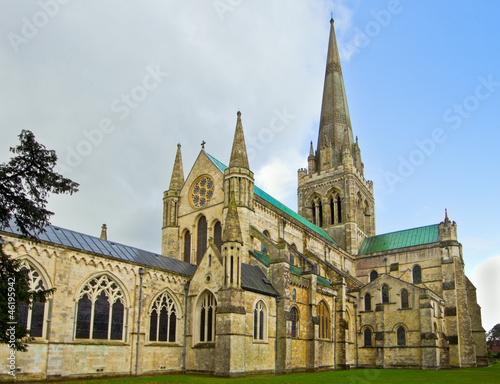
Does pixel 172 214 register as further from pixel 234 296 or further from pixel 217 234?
pixel 234 296

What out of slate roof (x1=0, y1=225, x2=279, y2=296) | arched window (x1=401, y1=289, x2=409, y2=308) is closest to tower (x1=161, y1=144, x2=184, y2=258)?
slate roof (x1=0, y1=225, x2=279, y2=296)

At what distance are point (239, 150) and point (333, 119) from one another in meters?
32.2

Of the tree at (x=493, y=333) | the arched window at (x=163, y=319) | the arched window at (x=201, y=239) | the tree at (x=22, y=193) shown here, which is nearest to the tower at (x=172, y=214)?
the arched window at (x=201, y=239)

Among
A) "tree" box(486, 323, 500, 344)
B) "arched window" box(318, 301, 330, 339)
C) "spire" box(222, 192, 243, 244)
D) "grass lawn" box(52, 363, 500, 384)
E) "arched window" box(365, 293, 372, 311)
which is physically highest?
"spire" box(222, 192, 243, 244)

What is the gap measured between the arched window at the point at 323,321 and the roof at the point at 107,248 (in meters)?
11.1

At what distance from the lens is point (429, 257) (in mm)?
49562

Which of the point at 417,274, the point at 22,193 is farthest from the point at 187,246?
the point at 417,274

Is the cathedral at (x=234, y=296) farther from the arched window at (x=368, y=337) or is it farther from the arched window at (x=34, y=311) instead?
the arched window at (x=368, y=337)

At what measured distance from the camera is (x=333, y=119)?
62.7 meters

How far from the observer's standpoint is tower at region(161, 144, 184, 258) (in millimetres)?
37000

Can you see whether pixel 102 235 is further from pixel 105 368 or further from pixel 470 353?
pixel 470 353

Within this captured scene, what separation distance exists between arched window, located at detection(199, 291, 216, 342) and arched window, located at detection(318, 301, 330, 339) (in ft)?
34.5

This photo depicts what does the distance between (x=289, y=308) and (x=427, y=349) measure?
51.5 ft

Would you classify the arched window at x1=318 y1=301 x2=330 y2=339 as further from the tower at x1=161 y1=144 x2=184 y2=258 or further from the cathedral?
the tower at x1=161 y1=144 x2=184 y2=258
